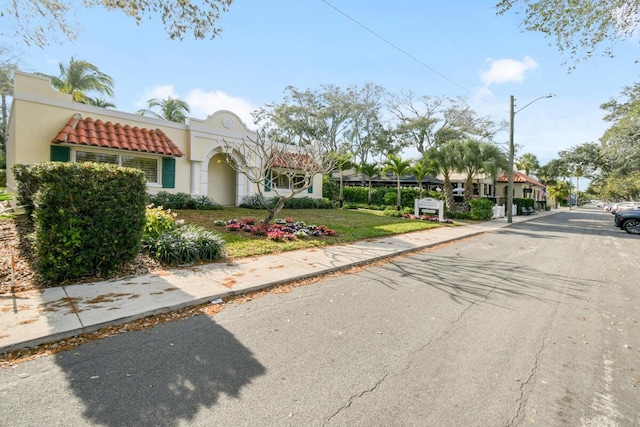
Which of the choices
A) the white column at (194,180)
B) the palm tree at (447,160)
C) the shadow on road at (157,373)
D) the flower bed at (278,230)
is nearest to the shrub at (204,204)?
the white column at (194,180)

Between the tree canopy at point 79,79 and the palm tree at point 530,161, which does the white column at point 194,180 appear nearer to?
the tree canopy at point 79,79

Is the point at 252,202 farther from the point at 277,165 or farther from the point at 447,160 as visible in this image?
the point at 447,160

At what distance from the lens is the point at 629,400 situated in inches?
108

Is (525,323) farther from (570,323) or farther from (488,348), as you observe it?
(488,348)

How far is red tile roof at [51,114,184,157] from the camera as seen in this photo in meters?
11.9

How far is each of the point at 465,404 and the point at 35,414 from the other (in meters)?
3.24

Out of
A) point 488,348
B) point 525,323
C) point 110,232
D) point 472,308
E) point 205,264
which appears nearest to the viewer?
point 488,348

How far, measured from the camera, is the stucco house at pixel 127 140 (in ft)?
38.1

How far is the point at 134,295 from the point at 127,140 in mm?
10637

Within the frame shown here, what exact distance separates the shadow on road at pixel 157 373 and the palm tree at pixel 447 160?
67.4ft

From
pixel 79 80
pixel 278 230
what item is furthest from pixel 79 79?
pixel 278 230

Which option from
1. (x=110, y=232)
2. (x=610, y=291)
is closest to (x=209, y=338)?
(x=110, y=232)

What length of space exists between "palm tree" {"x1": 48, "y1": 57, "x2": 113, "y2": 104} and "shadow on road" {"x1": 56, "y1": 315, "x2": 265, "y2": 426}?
2497cm

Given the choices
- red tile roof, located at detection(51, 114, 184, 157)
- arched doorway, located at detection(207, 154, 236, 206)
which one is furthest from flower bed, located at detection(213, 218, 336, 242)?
arched doorway, located at detection(207, 154, 236, 206)
